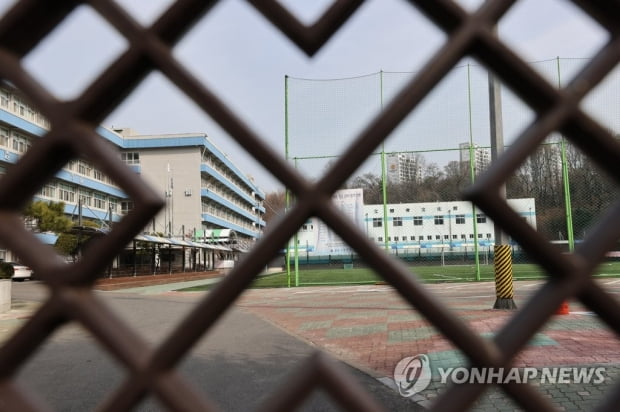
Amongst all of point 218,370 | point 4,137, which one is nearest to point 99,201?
point 4,137

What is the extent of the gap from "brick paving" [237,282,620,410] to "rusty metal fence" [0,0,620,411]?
10cm

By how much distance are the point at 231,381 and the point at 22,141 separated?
23341mm

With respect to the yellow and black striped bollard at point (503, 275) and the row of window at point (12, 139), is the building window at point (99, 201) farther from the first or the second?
the yellow and black striped bollard at point (503, 275)

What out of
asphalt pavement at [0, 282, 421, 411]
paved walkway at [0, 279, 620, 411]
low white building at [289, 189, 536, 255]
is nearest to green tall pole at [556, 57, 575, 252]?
low white building at [289, 189, 536, 255]

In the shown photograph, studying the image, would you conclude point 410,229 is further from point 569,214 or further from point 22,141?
point 22,141

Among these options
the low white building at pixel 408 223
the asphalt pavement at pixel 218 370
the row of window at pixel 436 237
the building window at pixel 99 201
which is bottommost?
the asphalt pavement at pixel 218 370

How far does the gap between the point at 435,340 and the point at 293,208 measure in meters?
5.32

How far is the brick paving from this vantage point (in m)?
3.44

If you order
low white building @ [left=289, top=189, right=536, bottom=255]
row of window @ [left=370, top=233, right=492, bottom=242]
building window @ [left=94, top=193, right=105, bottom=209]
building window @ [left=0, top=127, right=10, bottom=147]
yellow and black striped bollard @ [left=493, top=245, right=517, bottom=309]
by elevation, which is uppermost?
building window @ [left=0, top=127, right=10, bottom=147]

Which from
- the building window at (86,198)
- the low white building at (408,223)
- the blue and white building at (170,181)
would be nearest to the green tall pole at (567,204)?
the low white building at (408,223)

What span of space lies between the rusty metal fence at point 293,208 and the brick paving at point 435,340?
101mm

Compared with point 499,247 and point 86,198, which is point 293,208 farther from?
point 86,198

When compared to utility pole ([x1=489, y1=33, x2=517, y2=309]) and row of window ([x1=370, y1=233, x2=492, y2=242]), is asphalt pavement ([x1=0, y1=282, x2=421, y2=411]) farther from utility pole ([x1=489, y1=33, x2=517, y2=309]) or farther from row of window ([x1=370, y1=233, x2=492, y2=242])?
row of window ([x1=370, y1=233, x2=492, y2=242])

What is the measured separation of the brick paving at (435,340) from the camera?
3.44 meters
